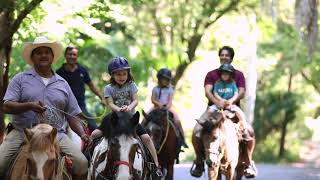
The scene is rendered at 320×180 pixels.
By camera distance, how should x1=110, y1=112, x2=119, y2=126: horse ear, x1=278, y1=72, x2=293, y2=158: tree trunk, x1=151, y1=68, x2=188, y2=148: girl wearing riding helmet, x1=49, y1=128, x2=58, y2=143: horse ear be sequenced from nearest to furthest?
x1=49, y1=128, x2=58, y2=143: horse ear < x1=110, y1=112, x2=119, y2=126: horse ear < x1=151, y1=68, x2=188, y2=148: girl wearing riding helmet < x1=278, y1=72, x2=293, y2=158: tree trunk

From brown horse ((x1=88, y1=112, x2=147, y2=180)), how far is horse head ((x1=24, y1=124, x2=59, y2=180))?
40.6 inches

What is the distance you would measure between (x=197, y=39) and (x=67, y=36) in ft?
33.0

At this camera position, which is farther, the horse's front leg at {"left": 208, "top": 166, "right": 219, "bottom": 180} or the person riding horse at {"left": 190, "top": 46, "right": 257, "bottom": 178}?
the person riding horse at {"left": 190, "top": 46, "right": 257, "bottom": 178}

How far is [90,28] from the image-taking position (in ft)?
51.6

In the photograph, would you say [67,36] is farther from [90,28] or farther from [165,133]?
[165,133]

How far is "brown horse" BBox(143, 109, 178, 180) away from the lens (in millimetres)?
13438

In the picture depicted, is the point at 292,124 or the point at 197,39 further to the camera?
the point at 292,124

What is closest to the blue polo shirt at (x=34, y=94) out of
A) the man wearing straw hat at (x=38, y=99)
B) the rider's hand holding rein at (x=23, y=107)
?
the man wearing straw hat at (x=38, y=99)

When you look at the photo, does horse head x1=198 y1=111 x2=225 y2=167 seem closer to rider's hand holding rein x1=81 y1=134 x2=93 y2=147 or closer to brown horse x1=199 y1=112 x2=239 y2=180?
brown horse x1=199 y1=112 x2=239 y2=180

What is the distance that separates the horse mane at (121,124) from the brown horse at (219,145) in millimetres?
3480

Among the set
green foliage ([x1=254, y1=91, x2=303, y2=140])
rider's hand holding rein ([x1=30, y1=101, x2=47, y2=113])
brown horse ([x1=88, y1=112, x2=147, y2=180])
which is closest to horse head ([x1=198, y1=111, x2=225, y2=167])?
brown horse ([x1=88, y1=112, x2=147, y2=180])

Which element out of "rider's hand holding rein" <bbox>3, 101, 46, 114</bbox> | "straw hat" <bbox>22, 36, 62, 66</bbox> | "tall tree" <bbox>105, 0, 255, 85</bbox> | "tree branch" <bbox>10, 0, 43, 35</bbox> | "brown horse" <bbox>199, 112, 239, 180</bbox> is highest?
"tall tree" <bbox>105, 0, 255, 85</bbox>

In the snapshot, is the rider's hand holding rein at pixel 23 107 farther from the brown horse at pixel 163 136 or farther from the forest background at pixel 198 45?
the brown horse at pixel 163 136

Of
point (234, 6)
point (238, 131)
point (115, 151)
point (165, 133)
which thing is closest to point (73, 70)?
point (165, 133)
